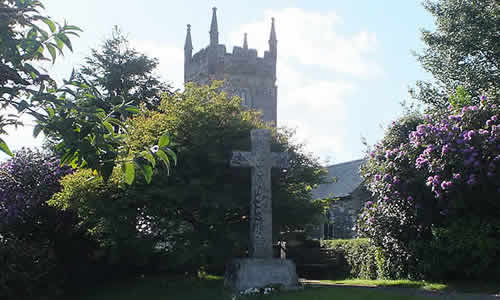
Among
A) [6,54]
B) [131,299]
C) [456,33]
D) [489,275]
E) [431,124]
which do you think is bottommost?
[131,299]

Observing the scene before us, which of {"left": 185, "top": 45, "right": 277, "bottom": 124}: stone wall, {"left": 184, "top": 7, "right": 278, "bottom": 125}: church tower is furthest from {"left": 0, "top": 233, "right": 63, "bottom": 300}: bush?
{"left": 184, "top": 7, "right": 278, "bottom": 125}: church tower

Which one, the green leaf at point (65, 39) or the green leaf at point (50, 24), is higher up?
the green leaf at point (50, 24)

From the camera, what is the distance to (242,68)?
46.0 m

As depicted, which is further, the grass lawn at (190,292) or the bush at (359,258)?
the bush at (359,258)

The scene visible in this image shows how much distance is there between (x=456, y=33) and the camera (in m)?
21.4

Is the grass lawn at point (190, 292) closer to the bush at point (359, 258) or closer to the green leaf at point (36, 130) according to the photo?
the bush at point (359, 258)

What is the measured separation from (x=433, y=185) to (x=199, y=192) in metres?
5.26

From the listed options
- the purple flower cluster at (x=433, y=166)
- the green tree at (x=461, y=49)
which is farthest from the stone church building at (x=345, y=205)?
the purple flower cluster at (x=433, y=166)

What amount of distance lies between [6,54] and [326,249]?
57.2 ft

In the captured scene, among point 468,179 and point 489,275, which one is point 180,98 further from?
point 489,275

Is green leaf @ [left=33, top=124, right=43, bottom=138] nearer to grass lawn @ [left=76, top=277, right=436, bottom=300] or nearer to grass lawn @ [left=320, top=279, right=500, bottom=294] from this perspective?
grass lawn @ [left=76, top=277, right=436, bottom=300]

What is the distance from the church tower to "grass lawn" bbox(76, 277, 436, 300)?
3047 centimetres

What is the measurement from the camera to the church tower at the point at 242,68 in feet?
146

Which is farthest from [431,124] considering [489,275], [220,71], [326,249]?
[220,71]
